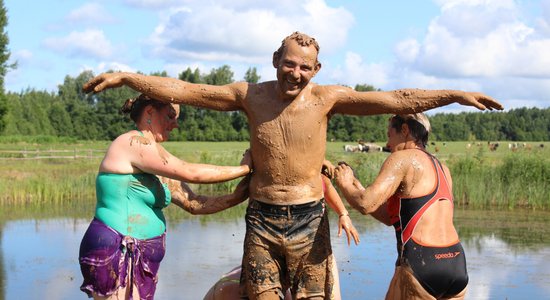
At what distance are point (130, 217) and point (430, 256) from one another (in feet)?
5.85

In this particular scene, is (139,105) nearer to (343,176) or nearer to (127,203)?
(127,203)

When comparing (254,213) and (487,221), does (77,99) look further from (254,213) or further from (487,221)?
(254,213)

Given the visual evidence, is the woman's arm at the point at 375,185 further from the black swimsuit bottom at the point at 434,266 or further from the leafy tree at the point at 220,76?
the leafy tree at the point at 220,76

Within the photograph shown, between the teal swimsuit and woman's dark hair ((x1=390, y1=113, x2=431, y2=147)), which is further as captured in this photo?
woman's dark hair ((x1=390, y1=113, x2=431, y2=147))

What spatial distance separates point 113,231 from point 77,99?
7126 cm

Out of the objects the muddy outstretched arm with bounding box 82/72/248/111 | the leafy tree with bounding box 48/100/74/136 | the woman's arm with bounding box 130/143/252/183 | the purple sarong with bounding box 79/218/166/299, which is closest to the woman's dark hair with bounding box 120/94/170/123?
the muddy outstretched arm with bounding box 82/72/248/111

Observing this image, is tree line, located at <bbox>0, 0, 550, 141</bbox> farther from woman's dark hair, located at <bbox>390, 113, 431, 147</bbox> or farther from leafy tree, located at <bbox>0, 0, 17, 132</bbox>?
woman's dark hair, located at <bbox>390, 113, 431, 147</bbox>

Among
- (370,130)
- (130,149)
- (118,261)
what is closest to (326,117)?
(130,149)

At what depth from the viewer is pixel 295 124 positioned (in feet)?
14.6

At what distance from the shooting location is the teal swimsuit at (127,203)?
14.5ft

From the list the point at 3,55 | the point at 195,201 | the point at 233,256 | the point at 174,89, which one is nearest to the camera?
the point at 174,89

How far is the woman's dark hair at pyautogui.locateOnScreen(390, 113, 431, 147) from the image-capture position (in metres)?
4.90

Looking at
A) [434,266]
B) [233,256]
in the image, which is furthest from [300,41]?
[233,256]

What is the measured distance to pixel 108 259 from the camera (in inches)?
173
